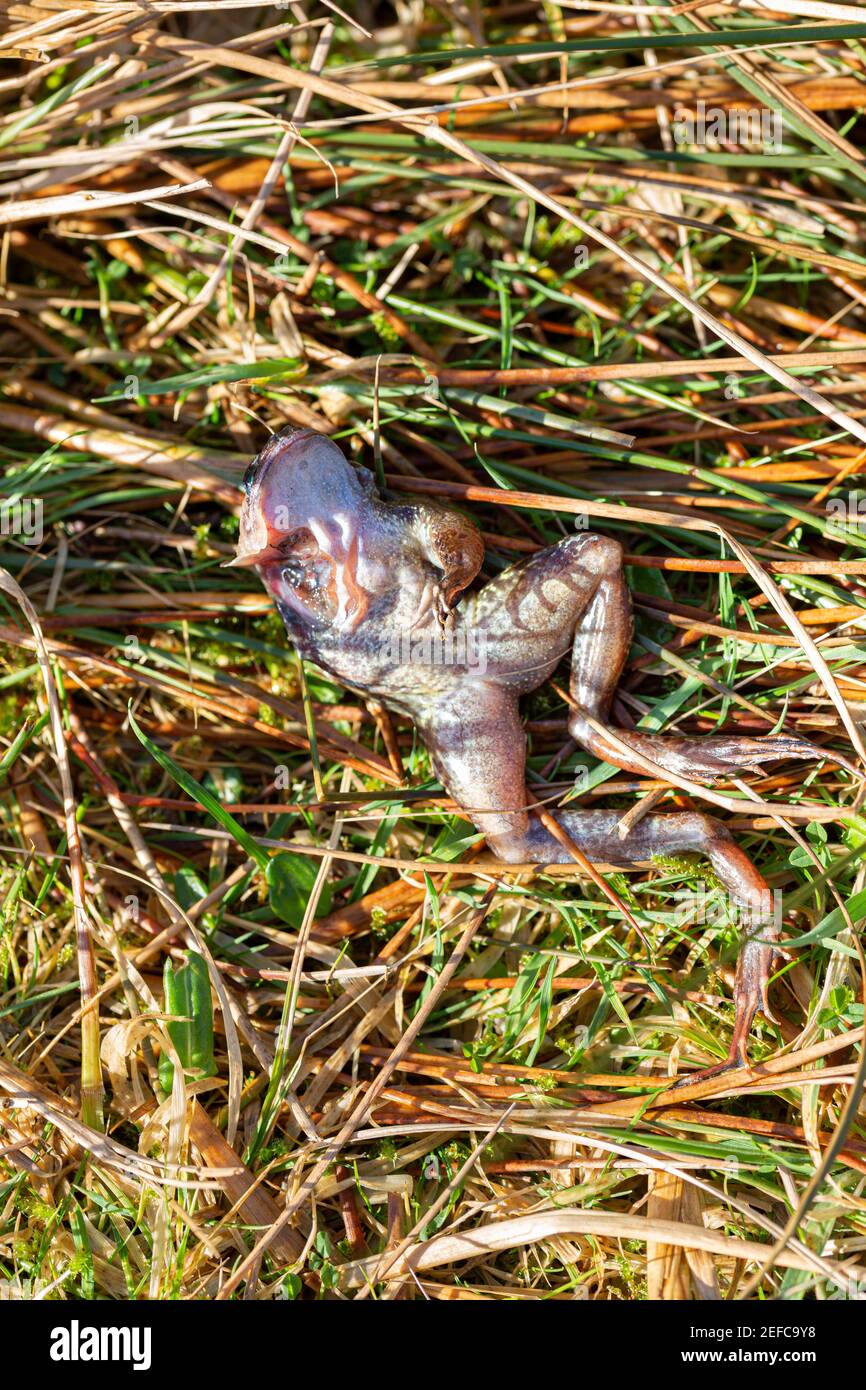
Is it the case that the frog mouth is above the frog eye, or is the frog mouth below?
above

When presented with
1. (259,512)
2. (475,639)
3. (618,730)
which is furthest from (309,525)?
(618,730)

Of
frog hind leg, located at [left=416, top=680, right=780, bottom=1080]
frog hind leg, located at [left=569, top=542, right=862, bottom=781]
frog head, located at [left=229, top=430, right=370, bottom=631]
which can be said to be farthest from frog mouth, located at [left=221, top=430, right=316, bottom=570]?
frog hind leg, located at [left=569, top=542, right=862, bottom=781]

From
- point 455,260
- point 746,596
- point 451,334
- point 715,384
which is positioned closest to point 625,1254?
point 746,596

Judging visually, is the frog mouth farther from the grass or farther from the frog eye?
the grass

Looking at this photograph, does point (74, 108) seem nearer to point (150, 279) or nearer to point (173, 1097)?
point (150, 279)

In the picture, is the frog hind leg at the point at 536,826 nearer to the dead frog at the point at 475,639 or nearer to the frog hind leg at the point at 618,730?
the dead frog at the point at 475,639
